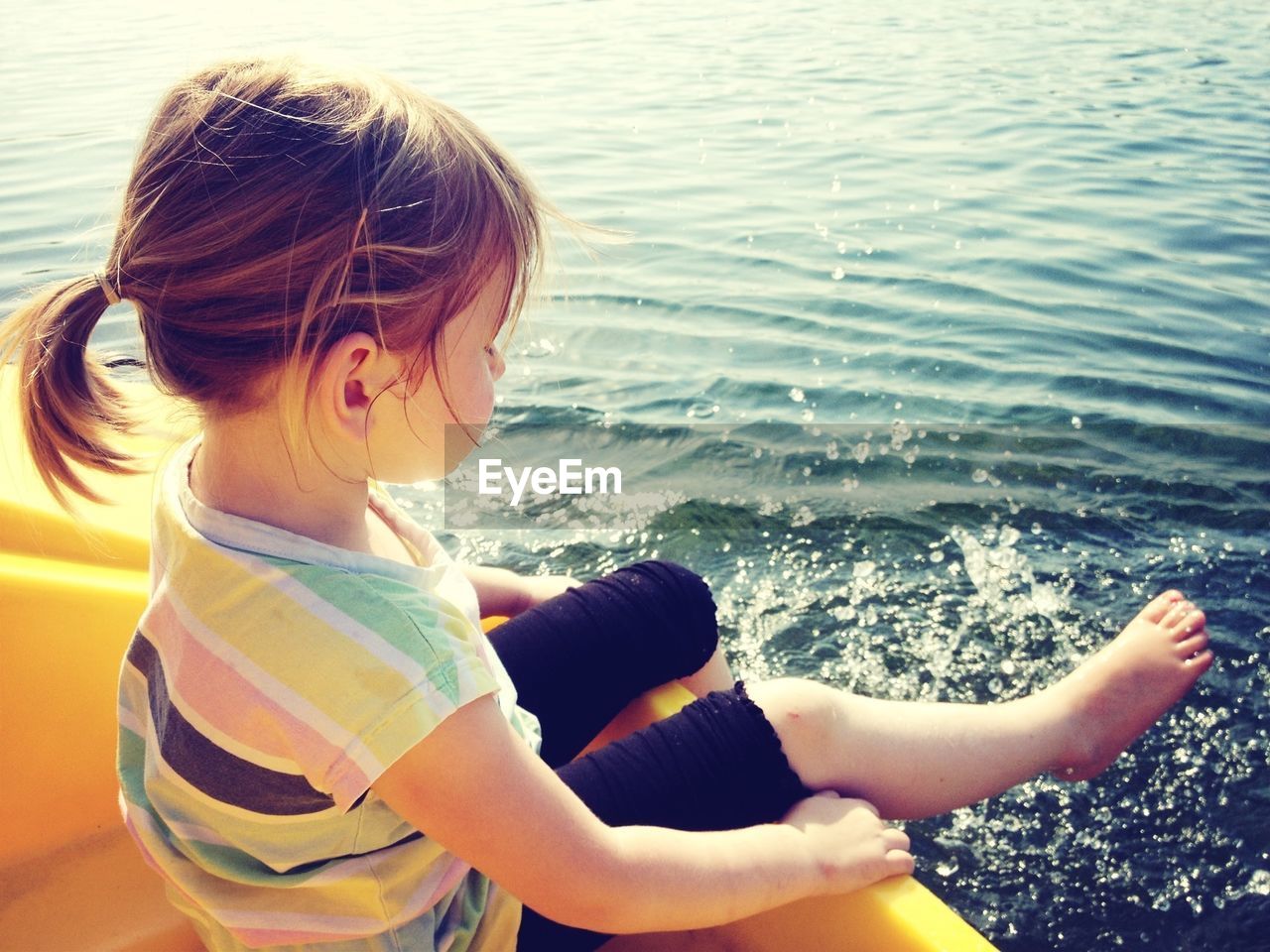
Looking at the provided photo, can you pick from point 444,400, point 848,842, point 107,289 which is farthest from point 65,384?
point 848,842

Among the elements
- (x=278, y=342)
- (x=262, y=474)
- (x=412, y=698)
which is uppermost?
(x=278, y=342)

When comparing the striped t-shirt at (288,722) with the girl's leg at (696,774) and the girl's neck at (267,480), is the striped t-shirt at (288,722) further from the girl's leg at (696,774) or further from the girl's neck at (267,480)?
the girl's leg at (696,774)

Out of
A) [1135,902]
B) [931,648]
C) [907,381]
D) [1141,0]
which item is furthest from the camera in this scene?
[1141,0]

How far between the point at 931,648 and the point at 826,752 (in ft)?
3.44

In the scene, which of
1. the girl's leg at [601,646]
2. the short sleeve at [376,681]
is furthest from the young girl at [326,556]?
the girl's leg at [601,646]

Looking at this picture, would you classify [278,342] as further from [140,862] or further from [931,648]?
[931,648]

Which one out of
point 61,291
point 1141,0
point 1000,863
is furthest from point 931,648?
point 1141,0

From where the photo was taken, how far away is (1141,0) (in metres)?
10.7

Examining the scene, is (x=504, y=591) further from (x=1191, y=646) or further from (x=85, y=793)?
(x=1191, y=646)

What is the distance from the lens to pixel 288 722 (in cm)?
99

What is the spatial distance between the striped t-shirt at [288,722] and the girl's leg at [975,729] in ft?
1.68

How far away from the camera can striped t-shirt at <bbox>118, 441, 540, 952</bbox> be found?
99 centimetres

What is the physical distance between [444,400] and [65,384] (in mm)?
406

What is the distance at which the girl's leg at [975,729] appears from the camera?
1454 millimetres
